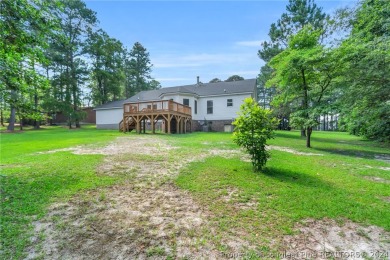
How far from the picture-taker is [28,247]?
2.71 meters

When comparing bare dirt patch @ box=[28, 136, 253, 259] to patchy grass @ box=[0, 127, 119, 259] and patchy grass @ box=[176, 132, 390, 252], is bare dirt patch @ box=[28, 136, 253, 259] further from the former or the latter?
patchy grass @ box=[176, 132, 390, 252]

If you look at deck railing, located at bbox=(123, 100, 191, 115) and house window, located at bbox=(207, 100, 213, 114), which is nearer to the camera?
deck railing, located at bbox=(123, 100, 191, 115)

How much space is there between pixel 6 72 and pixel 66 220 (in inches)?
144

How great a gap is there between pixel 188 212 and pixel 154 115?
48.2 ft

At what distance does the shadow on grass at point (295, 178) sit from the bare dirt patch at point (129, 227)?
2754 mm

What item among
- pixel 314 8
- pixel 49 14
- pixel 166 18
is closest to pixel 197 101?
pixel 166 18

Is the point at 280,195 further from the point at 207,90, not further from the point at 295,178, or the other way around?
the point at 207,90

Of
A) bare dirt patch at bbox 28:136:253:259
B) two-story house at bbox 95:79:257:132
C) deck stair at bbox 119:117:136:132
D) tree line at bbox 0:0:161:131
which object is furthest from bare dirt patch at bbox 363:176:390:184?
deck stair at bbox 119:117:136:132

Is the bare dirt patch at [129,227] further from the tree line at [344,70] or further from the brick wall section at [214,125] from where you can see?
the brick wall section at [214,125]

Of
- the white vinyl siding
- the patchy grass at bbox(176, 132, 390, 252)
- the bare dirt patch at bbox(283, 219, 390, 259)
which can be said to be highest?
the white vinyl siding

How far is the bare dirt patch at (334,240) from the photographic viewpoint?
2.67m

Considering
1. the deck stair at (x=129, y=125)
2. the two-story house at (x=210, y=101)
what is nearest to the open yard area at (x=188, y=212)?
the deck stair at (x=129, y=125)

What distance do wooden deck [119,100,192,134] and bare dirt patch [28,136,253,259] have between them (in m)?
12.7

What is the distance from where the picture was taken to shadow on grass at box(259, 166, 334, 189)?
504 cm
